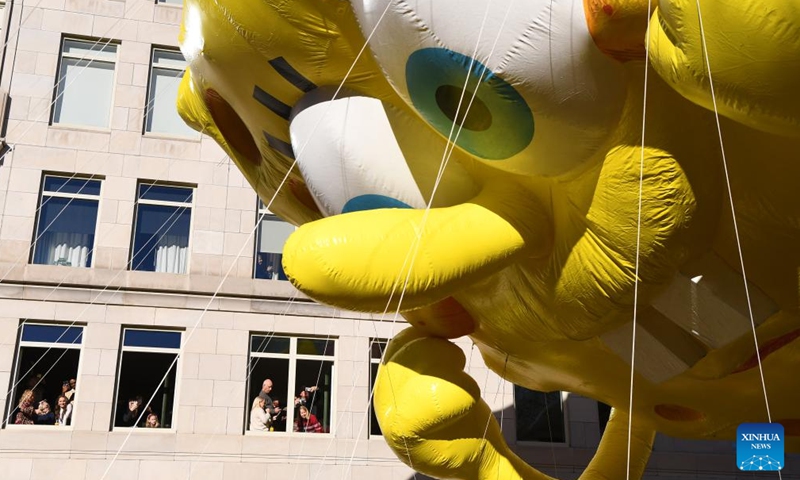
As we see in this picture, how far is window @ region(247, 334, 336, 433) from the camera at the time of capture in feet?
48.1

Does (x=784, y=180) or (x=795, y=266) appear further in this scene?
(x=795, y=266)

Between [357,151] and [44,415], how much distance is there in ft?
32.2

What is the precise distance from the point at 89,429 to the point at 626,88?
11.0m

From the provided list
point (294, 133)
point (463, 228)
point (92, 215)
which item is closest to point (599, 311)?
point (463, 228)

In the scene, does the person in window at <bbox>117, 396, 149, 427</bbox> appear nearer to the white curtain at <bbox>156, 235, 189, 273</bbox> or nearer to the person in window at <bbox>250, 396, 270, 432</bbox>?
the person in window at <bbox>250, 396, 270, 432</bbox>

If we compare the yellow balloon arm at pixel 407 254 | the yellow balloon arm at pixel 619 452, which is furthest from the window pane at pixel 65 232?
the yellow balloon arm at pixel 407 254

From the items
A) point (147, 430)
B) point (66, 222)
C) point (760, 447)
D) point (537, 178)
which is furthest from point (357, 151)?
point (66, 222)

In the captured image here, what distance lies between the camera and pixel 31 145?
48.9ft

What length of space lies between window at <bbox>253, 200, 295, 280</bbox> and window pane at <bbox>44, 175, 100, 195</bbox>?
2768mm

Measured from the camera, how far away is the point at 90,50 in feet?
51.8

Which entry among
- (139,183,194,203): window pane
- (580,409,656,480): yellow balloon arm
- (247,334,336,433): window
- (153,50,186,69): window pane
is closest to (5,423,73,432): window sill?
(247,334,336,433): window

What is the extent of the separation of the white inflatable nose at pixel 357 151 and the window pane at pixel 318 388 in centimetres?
926

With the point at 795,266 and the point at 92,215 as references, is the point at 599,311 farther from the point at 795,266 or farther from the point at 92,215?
the point at 92,215

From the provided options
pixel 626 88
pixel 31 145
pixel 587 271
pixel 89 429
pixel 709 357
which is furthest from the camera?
→ pixel 31 145
